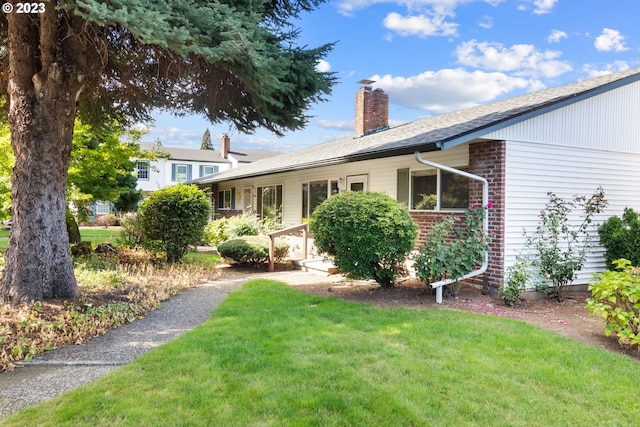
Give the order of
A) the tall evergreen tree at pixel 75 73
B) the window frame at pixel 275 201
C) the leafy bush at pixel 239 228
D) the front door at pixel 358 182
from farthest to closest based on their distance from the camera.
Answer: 1. the window frame at pixel 275 201
2. the leafy bush at pixel 239 228
3. the front door at pixel 358 182
4. the tall evergreen tree at pixel 75 73

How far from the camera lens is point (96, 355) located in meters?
4.55

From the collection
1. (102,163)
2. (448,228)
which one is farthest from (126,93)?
(448,228)

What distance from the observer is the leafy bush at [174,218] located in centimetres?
1034

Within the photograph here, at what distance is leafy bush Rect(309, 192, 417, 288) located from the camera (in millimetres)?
7238

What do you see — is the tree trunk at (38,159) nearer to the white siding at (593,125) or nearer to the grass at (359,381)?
the grass at (359,381)

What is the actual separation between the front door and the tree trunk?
24.0 feet

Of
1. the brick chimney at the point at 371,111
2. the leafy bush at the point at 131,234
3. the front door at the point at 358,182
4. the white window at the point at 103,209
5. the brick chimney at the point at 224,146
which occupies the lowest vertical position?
the leafy bush at the point at 131,234

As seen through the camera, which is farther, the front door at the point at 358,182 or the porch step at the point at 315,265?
the front door at the point at 358,182

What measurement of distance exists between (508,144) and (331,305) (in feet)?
14.3

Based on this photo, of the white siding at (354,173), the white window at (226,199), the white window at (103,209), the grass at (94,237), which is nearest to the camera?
the white siding at (354,173)

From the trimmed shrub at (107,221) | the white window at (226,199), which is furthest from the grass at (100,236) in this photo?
the trimmed shrub at (107,221)

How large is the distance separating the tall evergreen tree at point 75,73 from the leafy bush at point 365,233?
1778 mm

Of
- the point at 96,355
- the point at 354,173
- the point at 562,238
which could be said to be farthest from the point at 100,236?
the point at 562,238

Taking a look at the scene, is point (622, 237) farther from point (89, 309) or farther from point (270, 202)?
point (270, 202)
